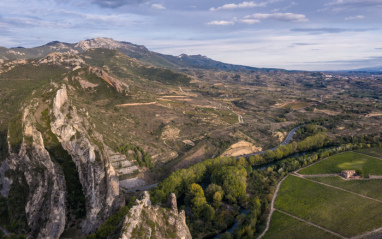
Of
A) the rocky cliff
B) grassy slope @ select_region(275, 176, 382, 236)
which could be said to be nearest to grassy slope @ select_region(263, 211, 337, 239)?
grassy slope @ select_region(275, 176, 382, 236)

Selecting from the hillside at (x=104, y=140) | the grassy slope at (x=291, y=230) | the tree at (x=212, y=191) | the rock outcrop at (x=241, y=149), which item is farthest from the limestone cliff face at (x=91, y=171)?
the rock outcrop at (x=241, y=149)

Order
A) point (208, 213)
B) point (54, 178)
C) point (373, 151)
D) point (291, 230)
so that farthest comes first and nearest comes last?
1. point (373, 151)
2. point (208, 213)
3. point (291, 230)
4. point (54, 178)

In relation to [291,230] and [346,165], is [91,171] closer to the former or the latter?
[291,230]

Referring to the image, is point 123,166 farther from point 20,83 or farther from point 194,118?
point 20,83

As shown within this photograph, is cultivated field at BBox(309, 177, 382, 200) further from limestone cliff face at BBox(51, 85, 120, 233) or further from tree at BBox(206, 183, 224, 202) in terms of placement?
limestone cliff face at BBox(51, 85, 120, 233)

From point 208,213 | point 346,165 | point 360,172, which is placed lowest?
point 208,213

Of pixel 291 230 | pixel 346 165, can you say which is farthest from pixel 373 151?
pixel 291 230
